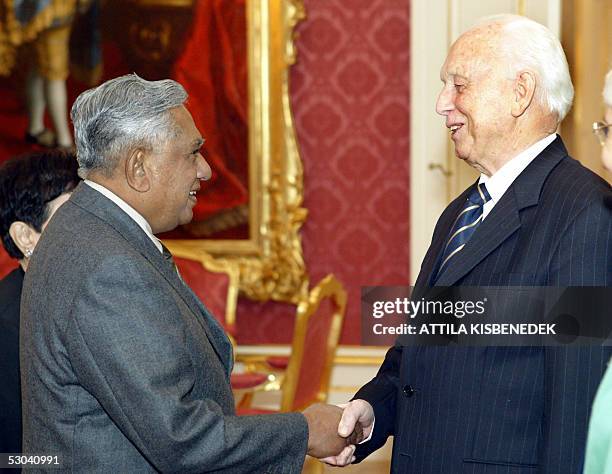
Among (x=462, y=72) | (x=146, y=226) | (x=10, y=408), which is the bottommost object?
(x=10, y=408)

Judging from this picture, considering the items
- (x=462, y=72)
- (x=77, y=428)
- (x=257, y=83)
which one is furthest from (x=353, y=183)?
(x=77, y=428)

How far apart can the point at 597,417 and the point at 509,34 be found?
3.16 ft

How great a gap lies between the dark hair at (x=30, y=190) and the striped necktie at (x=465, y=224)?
41.7 inches

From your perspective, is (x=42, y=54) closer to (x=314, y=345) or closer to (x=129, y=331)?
(x=314, y=345)

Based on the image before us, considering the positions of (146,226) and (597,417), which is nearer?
(597,417)

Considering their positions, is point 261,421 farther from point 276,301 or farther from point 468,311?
point 276,301

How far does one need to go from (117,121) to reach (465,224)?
2.76 ft

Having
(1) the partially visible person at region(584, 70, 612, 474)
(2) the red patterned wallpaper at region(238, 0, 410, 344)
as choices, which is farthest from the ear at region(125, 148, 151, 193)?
(2) the red patterned wallpaper at region(238, 0, 410, 344)

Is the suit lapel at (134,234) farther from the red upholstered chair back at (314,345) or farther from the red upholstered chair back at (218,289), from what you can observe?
the red upholstered chair back at (218,289)

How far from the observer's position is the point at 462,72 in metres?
2.19

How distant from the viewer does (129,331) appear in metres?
1.82

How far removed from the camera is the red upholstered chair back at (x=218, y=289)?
4898 millimetres

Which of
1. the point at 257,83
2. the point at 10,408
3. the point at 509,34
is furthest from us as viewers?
the point at 257,83

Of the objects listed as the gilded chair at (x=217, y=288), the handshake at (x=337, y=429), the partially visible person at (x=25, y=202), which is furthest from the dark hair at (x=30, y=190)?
the gilded chair at (x=217, y=288)
